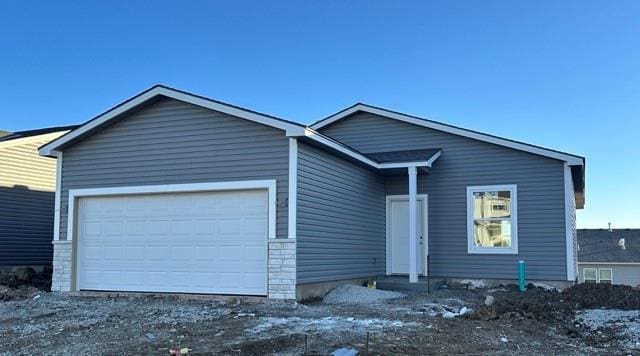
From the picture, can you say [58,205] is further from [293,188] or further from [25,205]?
[293,188]

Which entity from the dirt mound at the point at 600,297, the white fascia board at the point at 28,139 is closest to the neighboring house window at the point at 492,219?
the dirt mound at the point at 600,297

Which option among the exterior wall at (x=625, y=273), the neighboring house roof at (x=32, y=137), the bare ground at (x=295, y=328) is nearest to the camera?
the bare ground at (x=295, y=328)

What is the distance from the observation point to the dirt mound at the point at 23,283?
42.2 ft

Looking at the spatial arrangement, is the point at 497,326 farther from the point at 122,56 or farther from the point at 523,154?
the point at 122,56

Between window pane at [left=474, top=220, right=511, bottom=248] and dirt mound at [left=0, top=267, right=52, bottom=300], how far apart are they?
1017 centimetres

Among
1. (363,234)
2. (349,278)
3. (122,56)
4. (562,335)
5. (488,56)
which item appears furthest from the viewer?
(122,56)

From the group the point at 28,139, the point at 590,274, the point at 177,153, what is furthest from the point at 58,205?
the point at 590,274

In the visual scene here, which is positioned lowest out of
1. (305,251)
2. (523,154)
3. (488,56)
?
(305,251)

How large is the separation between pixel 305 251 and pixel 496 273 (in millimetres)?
5676

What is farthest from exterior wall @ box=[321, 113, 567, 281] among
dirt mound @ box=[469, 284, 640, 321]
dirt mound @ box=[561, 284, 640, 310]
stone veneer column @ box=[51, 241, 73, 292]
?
stone veneer column @ box=[51, 241, 73, 292]

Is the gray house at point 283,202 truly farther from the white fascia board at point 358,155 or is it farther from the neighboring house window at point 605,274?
the neighboring house window at point 605,274

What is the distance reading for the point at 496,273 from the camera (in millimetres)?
14695

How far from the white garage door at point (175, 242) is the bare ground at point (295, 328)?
1.95 feet

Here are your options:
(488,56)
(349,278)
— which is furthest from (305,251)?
(488,56)
